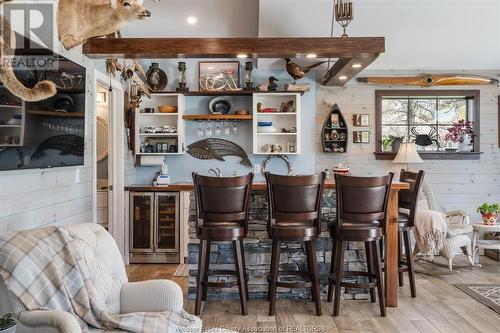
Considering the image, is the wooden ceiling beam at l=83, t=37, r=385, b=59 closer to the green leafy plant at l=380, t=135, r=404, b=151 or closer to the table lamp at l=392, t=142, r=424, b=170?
the table lamp at l=392, t=142, r=424, b=170

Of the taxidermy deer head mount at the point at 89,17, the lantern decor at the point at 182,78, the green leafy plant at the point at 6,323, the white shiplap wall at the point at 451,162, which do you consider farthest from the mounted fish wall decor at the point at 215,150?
the green leafy plant at the point at 6,323

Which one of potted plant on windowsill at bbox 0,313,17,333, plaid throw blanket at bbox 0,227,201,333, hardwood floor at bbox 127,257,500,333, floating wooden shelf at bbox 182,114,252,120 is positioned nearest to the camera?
potted plant on windowsill at bbox 0,313,17,333

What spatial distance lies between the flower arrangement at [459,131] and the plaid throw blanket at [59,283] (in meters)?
4.99

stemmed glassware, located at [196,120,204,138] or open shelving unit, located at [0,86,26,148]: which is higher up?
stemmed glassware, located at [196,120,204,138]

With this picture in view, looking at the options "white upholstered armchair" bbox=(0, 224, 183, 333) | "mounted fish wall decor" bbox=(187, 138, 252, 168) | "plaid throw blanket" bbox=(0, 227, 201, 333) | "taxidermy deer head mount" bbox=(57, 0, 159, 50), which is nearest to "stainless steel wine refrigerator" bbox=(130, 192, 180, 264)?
"mounted fish wall decor" bbox=(187, 138, 252, 168)

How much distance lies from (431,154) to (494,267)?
1.66 m

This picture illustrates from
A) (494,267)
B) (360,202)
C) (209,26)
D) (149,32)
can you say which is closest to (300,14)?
(209,26)

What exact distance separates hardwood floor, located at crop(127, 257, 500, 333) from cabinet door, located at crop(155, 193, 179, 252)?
1.66m

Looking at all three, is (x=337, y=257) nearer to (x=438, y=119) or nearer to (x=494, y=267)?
(x=494, y=267)

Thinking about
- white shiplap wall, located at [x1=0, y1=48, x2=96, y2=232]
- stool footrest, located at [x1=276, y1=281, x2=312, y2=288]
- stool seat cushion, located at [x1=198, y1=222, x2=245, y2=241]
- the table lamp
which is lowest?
stool footrest, located at [x1=276, y1=281, x2=312, y2=288]

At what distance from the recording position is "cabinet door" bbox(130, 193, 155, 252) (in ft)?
17.9

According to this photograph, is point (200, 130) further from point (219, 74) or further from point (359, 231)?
point (359, 231)

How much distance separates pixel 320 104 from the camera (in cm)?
608

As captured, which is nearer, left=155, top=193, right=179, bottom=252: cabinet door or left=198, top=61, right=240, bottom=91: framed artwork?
left=155, top=193, right=179, bottom=252: cabinet door
